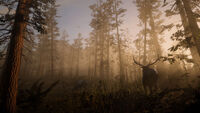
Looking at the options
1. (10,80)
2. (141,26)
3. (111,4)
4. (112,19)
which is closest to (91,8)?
(111,4)

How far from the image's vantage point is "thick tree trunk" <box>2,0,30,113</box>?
490cm

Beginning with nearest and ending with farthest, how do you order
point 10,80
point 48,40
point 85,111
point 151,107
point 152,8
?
point 151,107
point 85,111
point 10,80
point 152,8
point 48,40

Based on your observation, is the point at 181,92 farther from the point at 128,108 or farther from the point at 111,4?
the point at 111,4

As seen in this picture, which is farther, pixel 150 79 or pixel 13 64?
pixel 150 79

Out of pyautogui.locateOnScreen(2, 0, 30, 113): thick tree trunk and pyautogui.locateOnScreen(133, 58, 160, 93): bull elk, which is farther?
pyautogui.locateOnScreen(133, 58, 160, 93): bull elk

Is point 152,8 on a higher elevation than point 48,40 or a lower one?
higher

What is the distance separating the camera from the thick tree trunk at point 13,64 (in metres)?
4.90

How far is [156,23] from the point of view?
20.3 metres

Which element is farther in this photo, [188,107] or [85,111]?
[85,111]

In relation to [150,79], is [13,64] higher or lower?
higher

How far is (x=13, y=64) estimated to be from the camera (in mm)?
5328

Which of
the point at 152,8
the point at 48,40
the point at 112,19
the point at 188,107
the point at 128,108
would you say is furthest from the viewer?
the point at 48,40

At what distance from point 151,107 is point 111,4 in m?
21.9

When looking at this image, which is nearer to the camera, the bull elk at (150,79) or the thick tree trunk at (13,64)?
the thick tree trunk at (13,64)
